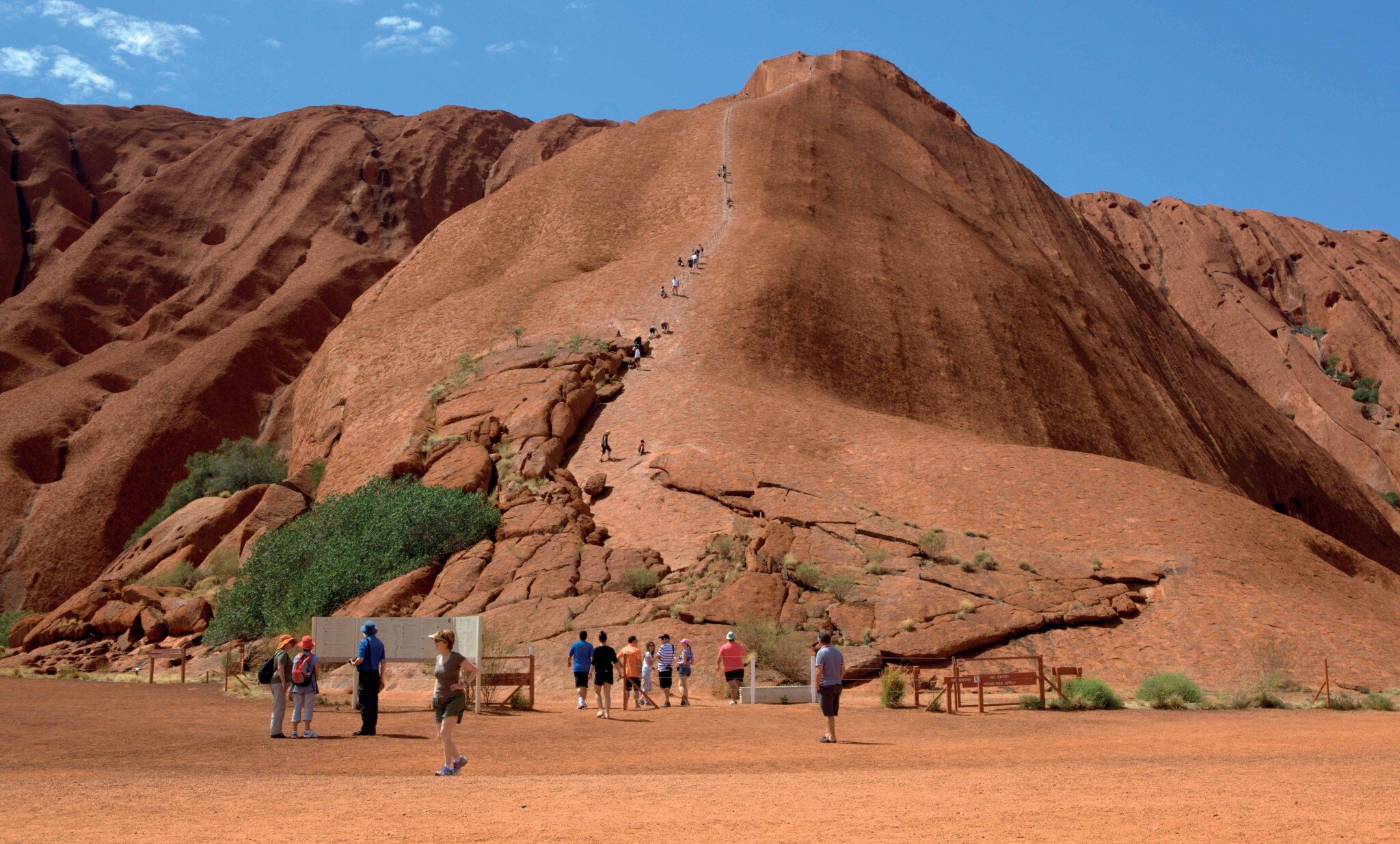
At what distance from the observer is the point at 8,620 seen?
1826 inches

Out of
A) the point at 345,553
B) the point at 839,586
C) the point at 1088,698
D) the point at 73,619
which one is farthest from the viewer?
the point at 73,619

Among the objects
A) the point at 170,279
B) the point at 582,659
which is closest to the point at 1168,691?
the point at 582,659

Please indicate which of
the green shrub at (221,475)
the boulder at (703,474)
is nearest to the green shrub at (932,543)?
the boulder at (703,474)

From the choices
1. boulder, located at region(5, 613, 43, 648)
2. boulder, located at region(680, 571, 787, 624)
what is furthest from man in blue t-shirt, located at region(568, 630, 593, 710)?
boulder, located at region(5, 613, 43, 648)

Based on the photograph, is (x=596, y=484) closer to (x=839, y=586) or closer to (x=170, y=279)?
(x=839, y=586)

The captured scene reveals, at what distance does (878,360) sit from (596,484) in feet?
60.5

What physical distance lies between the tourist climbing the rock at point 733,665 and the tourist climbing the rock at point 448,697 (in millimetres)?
9515

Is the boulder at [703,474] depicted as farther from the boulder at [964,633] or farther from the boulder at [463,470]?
the boulder at [964,633]

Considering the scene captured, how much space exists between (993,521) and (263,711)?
19.8 m

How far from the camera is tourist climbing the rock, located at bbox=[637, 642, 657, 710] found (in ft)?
67.8

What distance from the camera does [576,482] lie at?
34.8m

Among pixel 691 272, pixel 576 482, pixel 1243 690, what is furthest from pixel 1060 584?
pixel 691 272

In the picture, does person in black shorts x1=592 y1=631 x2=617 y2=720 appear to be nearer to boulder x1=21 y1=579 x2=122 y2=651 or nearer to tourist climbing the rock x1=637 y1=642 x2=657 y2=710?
tourist climbing the rock x1=637 y1=642 x2=657 y2=710

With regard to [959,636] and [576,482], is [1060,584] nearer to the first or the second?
[959,636]
